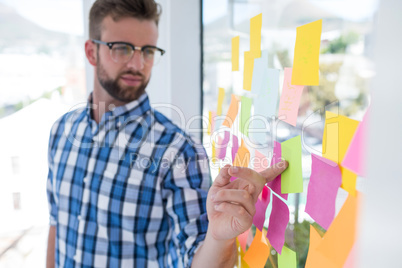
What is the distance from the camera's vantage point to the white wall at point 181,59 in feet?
4.05

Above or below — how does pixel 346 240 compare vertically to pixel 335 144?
below

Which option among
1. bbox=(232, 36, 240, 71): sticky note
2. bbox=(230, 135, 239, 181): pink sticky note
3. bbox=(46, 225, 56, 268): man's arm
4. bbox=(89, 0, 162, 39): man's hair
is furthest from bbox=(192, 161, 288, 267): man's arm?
bbox=(46, 225, 56, 268): man's arm

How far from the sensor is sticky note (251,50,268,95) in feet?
2.14

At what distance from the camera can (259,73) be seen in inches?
26.6

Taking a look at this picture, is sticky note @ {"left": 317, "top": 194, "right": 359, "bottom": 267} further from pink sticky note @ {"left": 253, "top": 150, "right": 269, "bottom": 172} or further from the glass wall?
pink sticky note @ {"left": 253, "top": 150, "right": 269, "bottom": 172}

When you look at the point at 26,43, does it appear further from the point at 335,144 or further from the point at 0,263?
the point at 335,144

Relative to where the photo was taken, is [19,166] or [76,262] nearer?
[76,262]

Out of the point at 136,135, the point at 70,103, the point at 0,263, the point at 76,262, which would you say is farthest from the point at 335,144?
the point at 0,263

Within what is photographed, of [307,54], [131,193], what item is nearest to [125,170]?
[131,193]

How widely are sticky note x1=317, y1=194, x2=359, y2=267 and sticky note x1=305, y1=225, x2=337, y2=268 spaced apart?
0.04ft

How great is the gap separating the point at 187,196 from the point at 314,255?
433 mm

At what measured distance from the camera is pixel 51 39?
4.93 ft

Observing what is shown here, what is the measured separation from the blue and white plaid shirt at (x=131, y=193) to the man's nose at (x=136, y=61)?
109 mm

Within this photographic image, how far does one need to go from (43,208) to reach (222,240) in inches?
52.3
